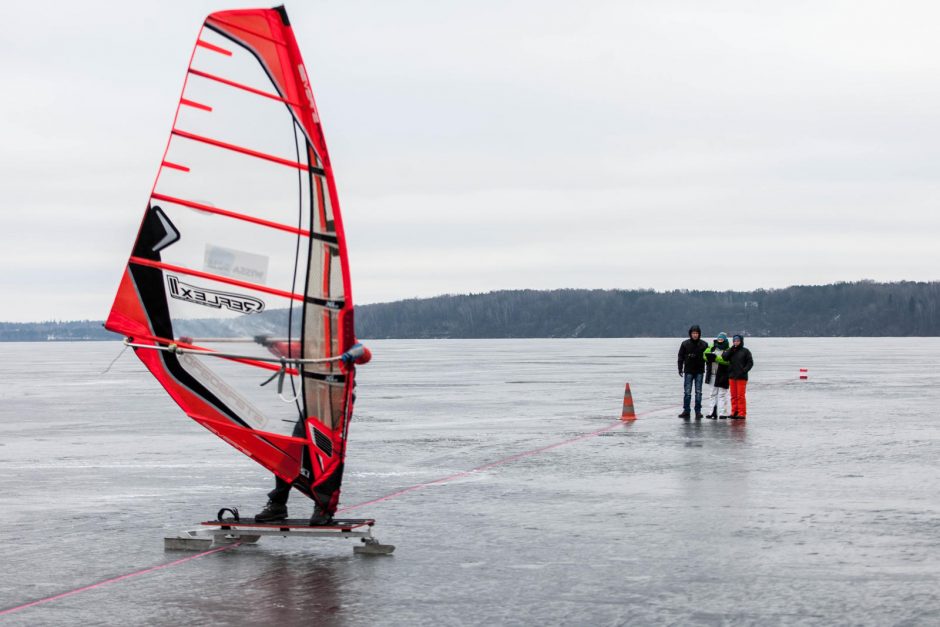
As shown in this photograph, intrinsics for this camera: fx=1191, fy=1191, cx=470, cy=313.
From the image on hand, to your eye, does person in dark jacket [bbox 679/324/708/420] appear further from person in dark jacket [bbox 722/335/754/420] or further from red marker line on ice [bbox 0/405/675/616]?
red marker line on ice [bbox 0/405/675/616]

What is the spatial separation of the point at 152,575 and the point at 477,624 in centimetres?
264

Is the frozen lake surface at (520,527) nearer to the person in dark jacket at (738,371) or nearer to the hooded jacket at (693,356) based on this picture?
the person in dark jacket at (738,371)

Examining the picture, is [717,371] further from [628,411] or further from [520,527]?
[520,527]

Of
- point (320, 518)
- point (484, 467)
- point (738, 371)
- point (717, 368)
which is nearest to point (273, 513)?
point (320, 518)

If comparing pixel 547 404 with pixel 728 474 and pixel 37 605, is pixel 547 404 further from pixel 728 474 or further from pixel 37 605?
pixel 37 605

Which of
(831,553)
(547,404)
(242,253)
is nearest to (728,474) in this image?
(831,553)

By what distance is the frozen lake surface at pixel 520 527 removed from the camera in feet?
23.3

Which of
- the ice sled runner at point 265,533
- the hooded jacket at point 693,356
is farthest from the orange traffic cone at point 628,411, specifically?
the ice sled runner at point 265,533

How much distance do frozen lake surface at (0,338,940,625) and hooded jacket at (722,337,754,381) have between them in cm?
109

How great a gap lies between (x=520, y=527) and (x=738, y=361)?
11980 millimetres

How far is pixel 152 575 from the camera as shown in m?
8.10

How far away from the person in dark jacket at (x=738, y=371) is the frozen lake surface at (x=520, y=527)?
0.83 metres

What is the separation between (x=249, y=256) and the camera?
854 cm

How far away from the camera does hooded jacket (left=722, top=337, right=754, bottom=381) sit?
21062mm
